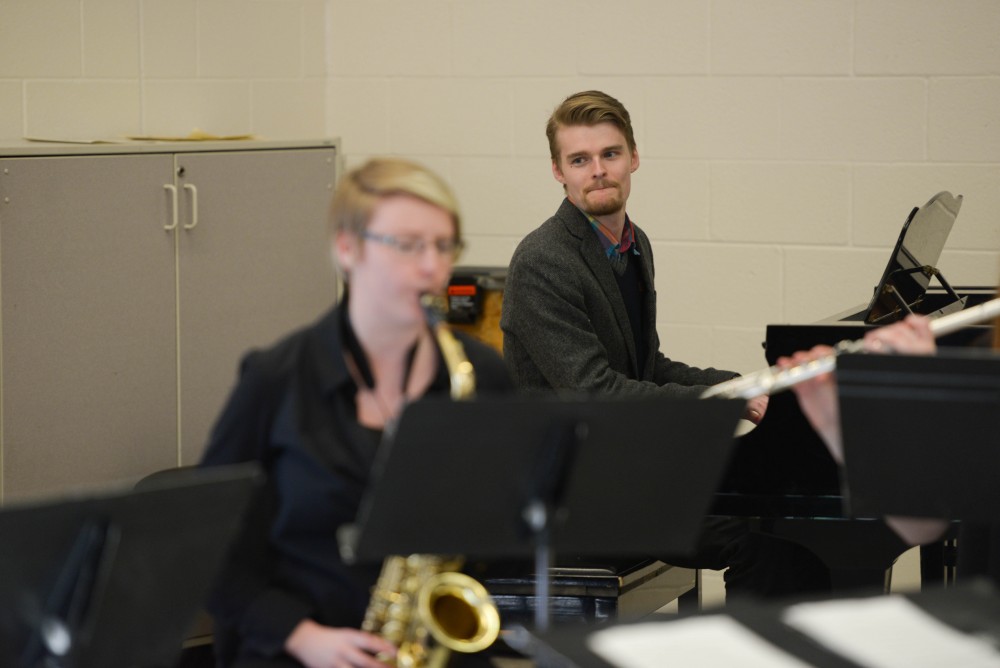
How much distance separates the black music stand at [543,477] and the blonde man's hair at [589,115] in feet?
4.82

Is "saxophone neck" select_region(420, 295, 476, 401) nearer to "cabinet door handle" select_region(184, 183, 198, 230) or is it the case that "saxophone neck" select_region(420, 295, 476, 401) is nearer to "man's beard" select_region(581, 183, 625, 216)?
"man's beard" select_region(581, 183, 625, 216)

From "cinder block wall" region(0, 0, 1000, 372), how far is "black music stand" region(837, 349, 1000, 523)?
2125 millimetres

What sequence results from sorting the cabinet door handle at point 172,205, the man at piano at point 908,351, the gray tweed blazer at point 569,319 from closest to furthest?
the man at piano at point 908,351, the gray tweed blazer at point 569,319, the cabinet door handle at point 172,205

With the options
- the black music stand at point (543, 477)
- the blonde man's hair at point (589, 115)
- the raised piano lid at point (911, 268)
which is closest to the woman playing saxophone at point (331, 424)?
the black music stand at point (543, 477)

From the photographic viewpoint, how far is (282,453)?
1.92 m

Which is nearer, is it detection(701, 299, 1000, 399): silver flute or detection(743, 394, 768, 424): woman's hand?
detection(701, 299, 1000, 399): silver flute

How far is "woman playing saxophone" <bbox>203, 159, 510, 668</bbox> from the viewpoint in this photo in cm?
189

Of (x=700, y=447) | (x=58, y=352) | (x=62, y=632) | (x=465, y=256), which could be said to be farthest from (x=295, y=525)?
Answer: (x=465, y=256)

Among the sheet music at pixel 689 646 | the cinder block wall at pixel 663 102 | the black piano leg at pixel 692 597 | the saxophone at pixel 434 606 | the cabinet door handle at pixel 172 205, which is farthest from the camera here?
the cinder block wall at pixel 663 102

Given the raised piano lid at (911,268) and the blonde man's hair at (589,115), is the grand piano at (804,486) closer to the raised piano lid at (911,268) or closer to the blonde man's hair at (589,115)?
the raised piano lid at (911,268)

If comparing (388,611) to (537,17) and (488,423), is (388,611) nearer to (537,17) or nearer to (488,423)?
(488,423)

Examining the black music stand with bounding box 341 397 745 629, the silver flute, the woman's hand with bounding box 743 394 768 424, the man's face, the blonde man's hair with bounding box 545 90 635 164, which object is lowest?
the woman's hand with bounding box 743 394 768 424

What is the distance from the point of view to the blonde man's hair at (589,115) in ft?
10.3

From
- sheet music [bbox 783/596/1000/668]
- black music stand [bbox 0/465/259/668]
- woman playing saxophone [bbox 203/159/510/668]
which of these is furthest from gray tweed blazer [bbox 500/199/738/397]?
black music stand [bbox 0/465/259/668]
